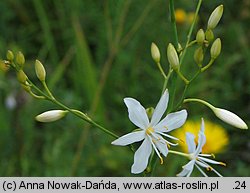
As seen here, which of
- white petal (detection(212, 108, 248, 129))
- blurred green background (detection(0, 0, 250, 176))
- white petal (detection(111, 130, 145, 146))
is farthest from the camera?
blurred green background (detection(0, 0, 250, 176))

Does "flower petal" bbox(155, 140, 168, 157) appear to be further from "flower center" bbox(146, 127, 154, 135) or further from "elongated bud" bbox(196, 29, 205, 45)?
"elongated bud" bbox(196, 29, 205, 45)

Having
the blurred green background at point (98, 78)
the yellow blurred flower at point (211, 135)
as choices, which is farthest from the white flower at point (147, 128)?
the yellow blurred flower at point (211, 135)

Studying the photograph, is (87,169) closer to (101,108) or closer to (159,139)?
(101,108)

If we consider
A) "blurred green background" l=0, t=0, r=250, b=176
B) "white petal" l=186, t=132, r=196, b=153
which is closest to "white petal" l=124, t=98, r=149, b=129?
"white petal" l=186, t=132, r=196, b=153

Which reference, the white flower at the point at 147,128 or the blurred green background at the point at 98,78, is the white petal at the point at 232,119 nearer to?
the white flower at the point at 147,128

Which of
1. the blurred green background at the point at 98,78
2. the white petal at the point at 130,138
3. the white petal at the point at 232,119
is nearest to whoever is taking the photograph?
the white petal at the point at 130,138

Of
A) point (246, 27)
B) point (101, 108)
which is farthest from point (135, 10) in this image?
point (246, 27)
